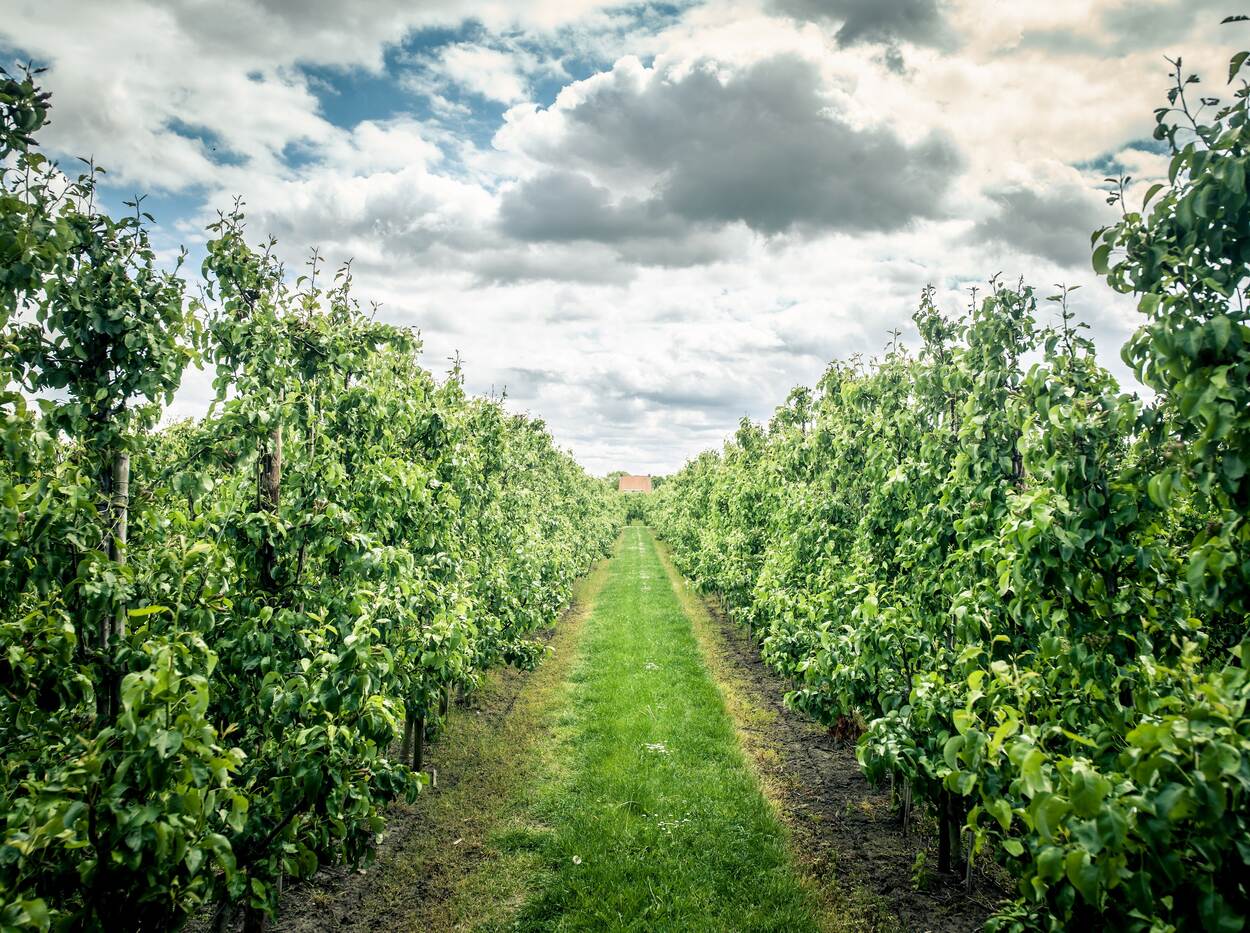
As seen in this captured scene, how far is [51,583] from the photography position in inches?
Result: 151

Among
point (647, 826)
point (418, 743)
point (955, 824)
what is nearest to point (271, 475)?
point (418, 743)

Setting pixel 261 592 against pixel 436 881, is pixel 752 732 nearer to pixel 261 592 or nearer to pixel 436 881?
pixel 436 881

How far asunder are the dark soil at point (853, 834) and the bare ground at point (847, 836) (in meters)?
0.01

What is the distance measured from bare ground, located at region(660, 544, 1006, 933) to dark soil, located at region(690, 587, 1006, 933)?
0.01 metres

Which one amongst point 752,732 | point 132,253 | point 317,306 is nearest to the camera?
point 132,253

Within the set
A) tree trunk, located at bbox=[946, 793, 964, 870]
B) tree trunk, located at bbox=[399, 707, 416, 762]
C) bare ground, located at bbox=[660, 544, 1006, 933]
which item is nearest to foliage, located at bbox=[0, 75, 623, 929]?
tree trunk, located at bbox=[399, 707, 416, 762]

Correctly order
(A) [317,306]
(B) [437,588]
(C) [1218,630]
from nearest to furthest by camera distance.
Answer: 1. (C) [1218,630]
2. (A) [317,306]
3. (B) [437,588]

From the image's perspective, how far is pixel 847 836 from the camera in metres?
8.09

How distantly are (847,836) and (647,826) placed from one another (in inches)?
101

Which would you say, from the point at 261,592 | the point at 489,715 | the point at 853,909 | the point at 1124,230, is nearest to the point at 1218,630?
the point at 1124,230

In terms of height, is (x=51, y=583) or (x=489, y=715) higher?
(x=51, y=583)

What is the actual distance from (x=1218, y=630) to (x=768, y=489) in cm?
1005

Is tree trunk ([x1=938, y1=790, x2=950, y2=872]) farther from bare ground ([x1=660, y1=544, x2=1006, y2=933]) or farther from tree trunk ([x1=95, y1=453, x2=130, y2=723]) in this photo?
tree trunk ([x1=95, y1=453, x2=130, y2=723])

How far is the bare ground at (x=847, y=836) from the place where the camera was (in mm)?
6520
